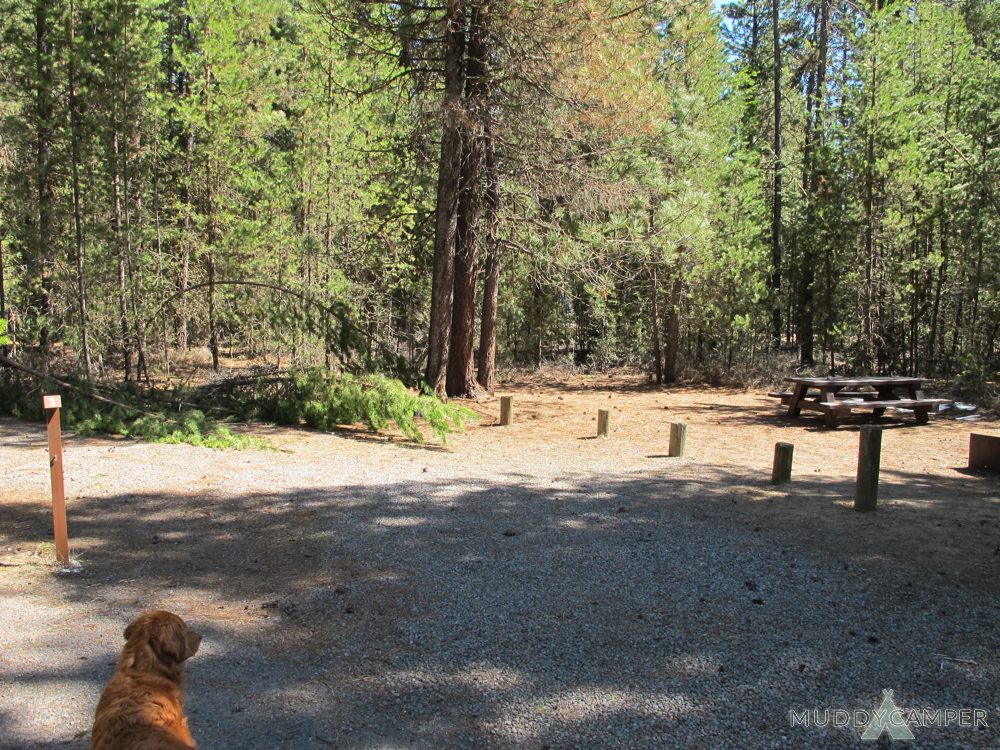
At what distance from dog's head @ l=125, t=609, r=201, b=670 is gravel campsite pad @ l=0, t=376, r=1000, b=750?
24.2 inches

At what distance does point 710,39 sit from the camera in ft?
57.3

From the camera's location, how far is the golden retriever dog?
224 cm

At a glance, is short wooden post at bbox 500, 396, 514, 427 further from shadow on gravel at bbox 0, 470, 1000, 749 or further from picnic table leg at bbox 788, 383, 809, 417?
shadow on gravel at bbox 0, 470, 1000, 749

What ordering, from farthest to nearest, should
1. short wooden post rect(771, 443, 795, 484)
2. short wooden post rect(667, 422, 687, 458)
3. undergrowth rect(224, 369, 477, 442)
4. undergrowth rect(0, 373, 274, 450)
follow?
undergrowth rect(224, 369, 477, 442)
short wooden post rect(667, 422, 687, 458)
undergrowth rect(0, 373, 274, 450)
short wooden post rect(771, 443, 795, 484)

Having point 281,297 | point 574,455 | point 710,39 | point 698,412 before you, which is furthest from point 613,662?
point 710,39

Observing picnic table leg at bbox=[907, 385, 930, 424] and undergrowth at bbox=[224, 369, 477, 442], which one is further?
picnic table leg at bbox=[907, 385, 930, 424]

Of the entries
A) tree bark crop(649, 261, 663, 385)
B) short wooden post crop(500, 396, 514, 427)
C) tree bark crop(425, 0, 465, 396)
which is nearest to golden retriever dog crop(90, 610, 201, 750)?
tree bark crop(425, 0, 465, 396)

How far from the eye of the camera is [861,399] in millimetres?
13562

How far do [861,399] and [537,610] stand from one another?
11020 millimetres

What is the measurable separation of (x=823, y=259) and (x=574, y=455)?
12.0m

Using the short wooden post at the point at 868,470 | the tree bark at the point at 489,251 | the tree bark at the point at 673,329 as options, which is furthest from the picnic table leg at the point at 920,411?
the tree bark at the point at 489,251

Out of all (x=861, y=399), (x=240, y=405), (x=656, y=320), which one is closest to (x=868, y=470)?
(x=861, y=399)

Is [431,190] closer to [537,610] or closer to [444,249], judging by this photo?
[444,249]

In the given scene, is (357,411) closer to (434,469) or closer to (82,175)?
(434,469)
